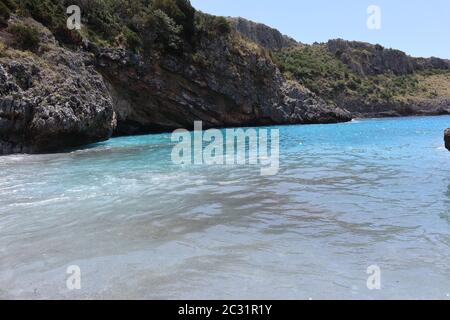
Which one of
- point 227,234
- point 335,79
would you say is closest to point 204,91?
point 227,234

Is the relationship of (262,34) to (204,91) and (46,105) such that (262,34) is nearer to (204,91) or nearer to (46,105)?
(204,91)

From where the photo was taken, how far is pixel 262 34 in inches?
5084

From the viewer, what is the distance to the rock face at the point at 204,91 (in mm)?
42312

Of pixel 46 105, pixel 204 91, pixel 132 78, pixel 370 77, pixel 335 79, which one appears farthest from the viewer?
pixel 370 77

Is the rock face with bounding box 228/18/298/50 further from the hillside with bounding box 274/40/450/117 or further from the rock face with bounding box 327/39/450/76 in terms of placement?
the rock face with bounding box 327/39/450/76

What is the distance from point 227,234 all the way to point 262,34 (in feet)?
421

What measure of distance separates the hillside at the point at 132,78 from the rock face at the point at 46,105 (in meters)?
0.06

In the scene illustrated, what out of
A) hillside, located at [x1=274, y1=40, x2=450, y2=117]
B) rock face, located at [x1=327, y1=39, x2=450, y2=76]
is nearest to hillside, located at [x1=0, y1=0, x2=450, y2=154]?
hillside, located at [x1=274, y1=40, x2=450, y2=117]

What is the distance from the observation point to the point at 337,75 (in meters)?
99.9

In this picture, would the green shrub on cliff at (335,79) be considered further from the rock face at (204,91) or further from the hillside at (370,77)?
the rock face at (204,91)

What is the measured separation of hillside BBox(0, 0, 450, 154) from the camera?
23.7m

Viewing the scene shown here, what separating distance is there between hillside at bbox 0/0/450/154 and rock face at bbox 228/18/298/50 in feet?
119

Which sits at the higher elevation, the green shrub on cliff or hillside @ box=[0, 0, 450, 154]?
the green shrub on cliff

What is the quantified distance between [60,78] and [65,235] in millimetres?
20899
